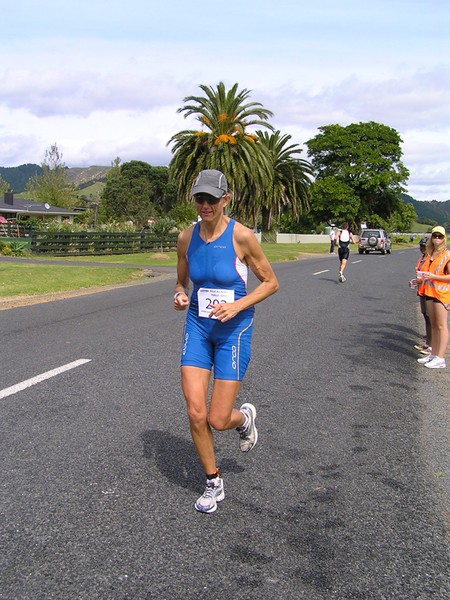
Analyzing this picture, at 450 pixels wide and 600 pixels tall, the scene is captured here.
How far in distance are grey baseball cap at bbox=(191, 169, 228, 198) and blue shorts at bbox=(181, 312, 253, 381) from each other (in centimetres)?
77

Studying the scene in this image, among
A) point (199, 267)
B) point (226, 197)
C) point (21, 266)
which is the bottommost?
point (21, 266)

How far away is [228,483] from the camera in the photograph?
12.4 feet

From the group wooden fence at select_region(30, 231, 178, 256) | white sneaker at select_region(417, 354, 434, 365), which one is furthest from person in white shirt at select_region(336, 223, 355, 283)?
wooden fence at select_region(30, 231, 178, 256)

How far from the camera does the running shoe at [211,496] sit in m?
3.37

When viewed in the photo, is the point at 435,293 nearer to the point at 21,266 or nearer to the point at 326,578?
the point at 326,578

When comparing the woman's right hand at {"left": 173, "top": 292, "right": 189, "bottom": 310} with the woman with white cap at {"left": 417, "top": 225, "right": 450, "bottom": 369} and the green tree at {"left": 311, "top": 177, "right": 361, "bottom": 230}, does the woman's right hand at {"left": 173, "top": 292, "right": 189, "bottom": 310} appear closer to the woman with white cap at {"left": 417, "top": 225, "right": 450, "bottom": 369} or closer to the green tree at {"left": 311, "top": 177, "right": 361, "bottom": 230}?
the woman with white cap at {"left": 417, "top": 225, "right": 450, "bottom": 369}

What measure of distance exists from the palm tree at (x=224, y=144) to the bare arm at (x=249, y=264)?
35545mm

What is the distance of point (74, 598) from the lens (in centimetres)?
256

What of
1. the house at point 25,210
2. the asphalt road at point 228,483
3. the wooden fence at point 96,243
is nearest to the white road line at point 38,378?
the asphalt road at point 228,483

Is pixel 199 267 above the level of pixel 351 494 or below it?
above

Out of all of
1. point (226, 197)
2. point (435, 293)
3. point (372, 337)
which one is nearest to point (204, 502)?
point (226, 197)

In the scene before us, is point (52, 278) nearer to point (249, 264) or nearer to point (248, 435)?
point (248, 435)

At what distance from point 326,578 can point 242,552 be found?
1.42ft

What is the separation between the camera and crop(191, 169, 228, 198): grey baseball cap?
3.48 metres
